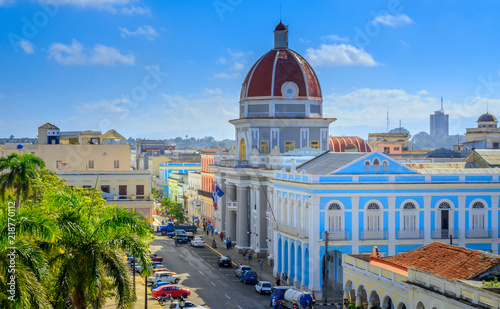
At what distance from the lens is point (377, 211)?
2244 inches

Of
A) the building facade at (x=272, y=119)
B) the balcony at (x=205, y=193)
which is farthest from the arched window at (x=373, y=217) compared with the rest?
the balcony at (x=205, y=193)

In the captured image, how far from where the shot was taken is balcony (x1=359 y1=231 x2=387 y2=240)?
5653 cm

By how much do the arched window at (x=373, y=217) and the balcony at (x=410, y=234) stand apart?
61.4 inches

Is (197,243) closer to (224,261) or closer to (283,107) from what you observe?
(224,261)

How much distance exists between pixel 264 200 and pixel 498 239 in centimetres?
2217

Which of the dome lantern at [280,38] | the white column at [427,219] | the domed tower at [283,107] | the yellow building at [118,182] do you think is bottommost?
the white column at [427,219]

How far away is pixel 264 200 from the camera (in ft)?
244

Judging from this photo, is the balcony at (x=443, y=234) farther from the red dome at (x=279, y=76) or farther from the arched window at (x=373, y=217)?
the red dome at (x=279, y=76)

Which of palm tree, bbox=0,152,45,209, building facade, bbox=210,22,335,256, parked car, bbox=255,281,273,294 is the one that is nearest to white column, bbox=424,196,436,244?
parked car, bbox=255,281,273,294

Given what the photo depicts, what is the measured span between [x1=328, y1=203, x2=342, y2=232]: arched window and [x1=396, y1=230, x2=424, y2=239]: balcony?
428cm

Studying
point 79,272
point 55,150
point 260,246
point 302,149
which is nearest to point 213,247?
point 260,246

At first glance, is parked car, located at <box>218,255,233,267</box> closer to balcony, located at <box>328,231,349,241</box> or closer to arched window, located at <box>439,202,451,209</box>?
balcony, located at <box>328,231,349,241</box>

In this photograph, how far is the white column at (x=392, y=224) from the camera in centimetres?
5709

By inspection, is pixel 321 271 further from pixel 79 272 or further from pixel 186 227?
pixel 186 227
